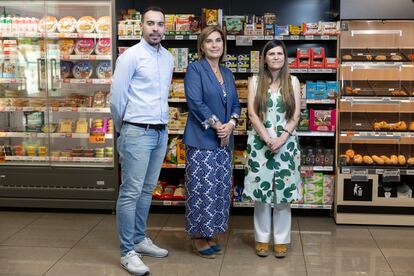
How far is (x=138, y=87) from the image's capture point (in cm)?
398

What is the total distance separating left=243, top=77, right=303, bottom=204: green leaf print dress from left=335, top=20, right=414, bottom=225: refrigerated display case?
110 centimetres

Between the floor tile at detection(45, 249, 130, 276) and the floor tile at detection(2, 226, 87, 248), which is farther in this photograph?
the floor tile at detection(2, 226, 87, 248)

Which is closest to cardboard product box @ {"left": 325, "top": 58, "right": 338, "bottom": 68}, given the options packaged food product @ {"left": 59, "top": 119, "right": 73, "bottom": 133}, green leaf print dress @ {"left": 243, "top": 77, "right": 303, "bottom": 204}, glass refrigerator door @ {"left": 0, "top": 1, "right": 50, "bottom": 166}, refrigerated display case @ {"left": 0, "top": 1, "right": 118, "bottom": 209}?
green leaf print dress @ {"left": 243, "top": 77, "right": 303, "bottom": 204}

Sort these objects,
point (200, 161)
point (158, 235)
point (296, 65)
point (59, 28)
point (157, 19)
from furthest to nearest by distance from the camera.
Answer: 1. point (59, 28)
2. point (296, 65)
3. point (158, 235)
4. point (200, 161)
5. point (157, 19)

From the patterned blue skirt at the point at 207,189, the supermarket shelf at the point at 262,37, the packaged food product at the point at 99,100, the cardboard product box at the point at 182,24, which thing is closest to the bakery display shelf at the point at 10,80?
the packaged food product at the point at 99,100

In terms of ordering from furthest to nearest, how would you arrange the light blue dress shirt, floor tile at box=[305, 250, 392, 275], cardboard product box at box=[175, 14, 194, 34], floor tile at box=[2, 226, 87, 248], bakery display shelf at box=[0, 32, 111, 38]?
1. bakery display shelf at box=[0, 32, 111, 38]
2. cardboard product box at box=[175, 14, 194, 34]
3. floor tile at box=[2, 226, 87, 248]
4. floor tile at box=[305, 250, 392, 275]
5. the light blue dress shirt

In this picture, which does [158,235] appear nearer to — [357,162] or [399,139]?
[357,162]

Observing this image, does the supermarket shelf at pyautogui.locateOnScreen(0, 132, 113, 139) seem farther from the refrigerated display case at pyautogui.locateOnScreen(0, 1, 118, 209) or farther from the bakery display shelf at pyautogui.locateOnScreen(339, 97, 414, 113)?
the bakery display shelf at pyautogui.locateOnScreen(339, 97, 414, 113)

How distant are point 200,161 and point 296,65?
5.40 feet

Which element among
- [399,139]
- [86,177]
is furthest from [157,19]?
[399,139]

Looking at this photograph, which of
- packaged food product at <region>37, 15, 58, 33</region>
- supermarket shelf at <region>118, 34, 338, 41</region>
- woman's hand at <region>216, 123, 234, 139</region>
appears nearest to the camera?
woman's hand at <region>216, 123, 234, 139</region>

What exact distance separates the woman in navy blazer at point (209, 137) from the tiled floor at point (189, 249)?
31 centimetres

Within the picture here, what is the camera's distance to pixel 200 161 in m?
4.22

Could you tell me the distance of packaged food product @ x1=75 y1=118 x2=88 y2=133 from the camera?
5.89 m
